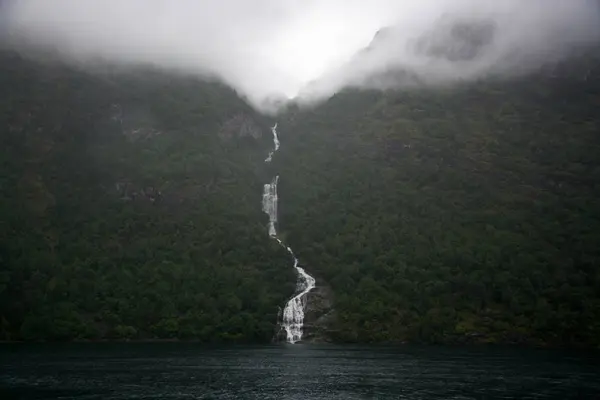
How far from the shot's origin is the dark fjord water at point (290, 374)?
7044cm

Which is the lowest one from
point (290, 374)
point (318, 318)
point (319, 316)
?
point (290, 374)

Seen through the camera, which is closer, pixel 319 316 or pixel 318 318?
pixel 318 318

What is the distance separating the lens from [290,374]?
89938 mm

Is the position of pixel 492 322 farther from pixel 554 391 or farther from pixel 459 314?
pixel 554 391

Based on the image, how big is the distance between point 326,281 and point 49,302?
7698cm

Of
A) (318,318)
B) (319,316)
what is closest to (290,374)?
(318,318)

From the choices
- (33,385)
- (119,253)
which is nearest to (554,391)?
(33,385)

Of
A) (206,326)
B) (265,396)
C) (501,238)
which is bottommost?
(265,396)

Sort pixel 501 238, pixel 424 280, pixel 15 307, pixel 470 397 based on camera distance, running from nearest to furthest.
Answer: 1. pixel 470 397
2. pixel 15 307
3. pixel 424 280
4. pixel 501 238

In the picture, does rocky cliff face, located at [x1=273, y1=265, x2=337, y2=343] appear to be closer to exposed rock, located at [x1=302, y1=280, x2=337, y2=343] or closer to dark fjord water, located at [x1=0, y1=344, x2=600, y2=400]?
exposed rock, located at [x1=302, y1=280, x2=337, y2=343]

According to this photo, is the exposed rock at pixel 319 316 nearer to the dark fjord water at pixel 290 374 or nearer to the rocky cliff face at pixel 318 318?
the rocky cliff face at pixel 318 318

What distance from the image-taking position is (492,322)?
550 feet

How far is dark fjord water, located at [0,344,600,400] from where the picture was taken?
231 ft

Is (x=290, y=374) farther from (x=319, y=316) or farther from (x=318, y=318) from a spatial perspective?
(x=319, y=316)
